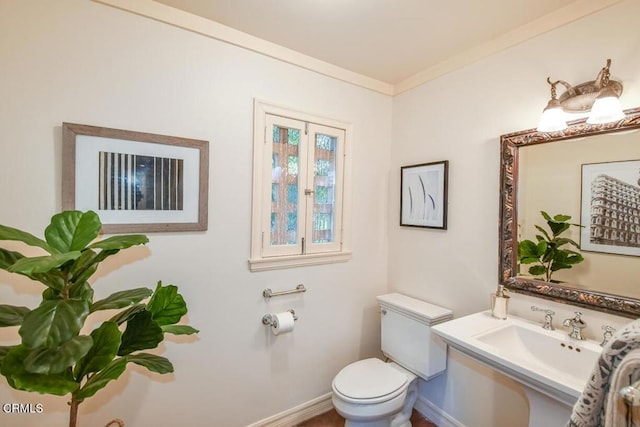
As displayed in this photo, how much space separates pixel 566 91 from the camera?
4.67ft

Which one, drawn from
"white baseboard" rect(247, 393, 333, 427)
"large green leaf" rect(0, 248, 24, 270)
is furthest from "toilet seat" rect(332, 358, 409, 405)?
"large green leaf" rect(0, 248, 24, 270)

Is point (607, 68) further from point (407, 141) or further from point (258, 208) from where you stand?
point (258, 208)

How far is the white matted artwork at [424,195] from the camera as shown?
6.53ft

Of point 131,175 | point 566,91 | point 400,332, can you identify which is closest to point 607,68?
point 566,91

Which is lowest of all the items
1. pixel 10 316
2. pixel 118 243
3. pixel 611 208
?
pixel 10 316

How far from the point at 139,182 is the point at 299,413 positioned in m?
1.74

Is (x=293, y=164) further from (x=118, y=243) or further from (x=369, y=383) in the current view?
(x=369, y=383)

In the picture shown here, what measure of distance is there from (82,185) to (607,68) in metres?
2.36

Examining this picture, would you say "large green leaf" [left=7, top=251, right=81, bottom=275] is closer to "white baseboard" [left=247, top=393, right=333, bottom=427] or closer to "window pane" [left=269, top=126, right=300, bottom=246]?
"window pane" [left=269, top=126, right=300, bottom=246]

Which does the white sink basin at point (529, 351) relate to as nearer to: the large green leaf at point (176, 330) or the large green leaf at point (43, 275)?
the large green leaf at point (176, 330)

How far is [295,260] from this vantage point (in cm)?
194

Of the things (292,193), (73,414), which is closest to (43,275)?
(73,414)

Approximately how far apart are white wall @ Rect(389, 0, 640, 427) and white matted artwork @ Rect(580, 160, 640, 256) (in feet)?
0.95

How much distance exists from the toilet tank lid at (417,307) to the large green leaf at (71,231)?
5.64ft
